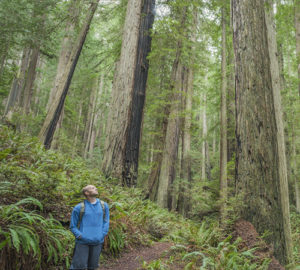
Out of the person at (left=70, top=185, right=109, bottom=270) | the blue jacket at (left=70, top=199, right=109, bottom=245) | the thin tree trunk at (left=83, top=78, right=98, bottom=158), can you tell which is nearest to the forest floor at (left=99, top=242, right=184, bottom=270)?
the person at (left=70, top=185, right=109, bottom=270)

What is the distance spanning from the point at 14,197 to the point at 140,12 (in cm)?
784

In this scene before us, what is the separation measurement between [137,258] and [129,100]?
16.3 ft

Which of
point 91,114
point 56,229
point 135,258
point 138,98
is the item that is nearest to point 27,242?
point 56,229

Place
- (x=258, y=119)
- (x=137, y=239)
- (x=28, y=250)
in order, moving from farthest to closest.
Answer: (x=137, y=239), (x=258, y=119), (x=28, y=250)

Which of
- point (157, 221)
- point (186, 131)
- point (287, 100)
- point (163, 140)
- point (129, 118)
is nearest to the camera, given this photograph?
point (157, 221)

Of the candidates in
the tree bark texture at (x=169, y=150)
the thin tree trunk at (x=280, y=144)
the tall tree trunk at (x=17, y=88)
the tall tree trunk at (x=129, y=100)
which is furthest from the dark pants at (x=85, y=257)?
the tall tree trunk at (x=17, y=88)

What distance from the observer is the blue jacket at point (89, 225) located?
3076 mm

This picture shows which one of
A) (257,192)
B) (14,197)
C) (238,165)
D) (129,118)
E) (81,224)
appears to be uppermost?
(129,118)

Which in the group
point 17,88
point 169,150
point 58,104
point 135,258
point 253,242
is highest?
point 17,88

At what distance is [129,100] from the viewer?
306 inches

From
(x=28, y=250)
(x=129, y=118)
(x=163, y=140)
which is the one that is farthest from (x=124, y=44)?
(x=28, y=250)

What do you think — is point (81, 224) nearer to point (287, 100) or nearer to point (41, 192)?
point (41, 192)

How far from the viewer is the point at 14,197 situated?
11.8 feet

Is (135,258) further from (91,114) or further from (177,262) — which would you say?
(91,114)
